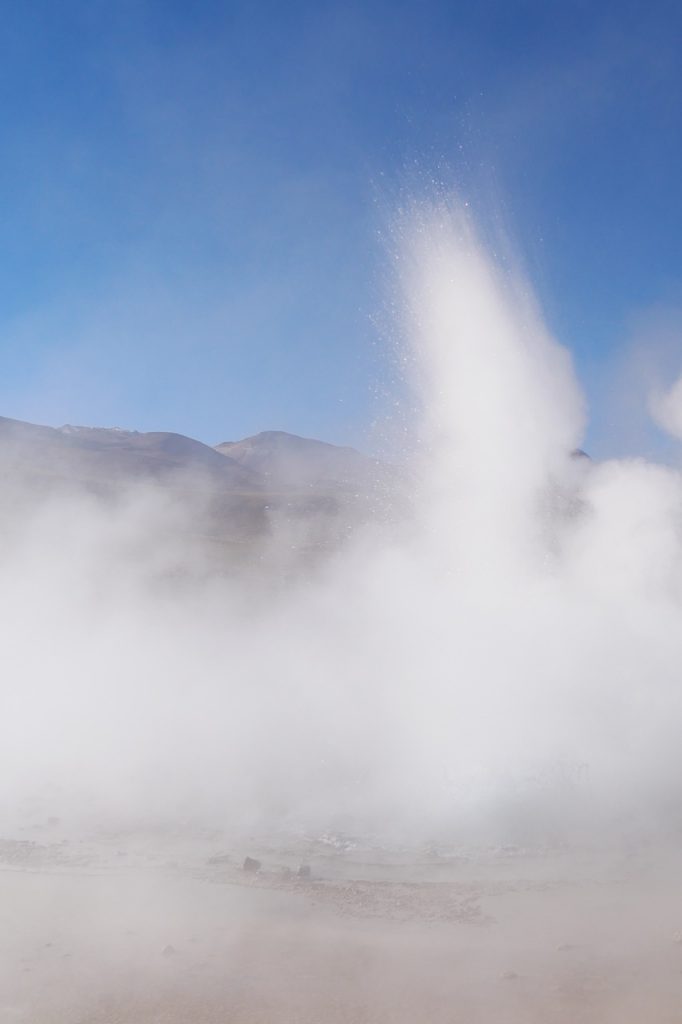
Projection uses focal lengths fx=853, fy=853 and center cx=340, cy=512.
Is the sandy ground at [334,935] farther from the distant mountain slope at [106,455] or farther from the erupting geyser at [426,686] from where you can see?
the distant mountain slope at [106,455]

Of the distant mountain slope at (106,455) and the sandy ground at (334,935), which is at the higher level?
the distant mountain slope at (106,455)

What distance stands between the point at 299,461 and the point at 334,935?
64084mm

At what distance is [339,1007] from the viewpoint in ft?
Result: 17.6

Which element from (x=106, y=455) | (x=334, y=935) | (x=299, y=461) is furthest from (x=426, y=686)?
(x=299, y=461)

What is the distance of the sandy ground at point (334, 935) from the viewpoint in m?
5.36

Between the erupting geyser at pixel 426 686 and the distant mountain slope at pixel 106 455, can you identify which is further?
the distant mountain slope at pixel 106 455

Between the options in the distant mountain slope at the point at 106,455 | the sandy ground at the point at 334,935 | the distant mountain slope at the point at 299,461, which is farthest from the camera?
the distant mountain slope at the point at 299,461

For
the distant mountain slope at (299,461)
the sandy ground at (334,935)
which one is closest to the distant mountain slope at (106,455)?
the distant mountain slope at (299,461)

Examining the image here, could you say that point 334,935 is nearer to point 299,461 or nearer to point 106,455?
point 106,455

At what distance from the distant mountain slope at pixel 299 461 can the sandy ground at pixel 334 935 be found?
2086 cm

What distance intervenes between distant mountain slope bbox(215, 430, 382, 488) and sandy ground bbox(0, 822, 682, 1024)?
20.9 m

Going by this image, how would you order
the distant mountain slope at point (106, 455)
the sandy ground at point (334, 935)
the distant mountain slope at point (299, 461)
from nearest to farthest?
the sandy ground at point (334, 935)
the distant mountain slope at point (106, 455)
the distant mountain slope at point (299, 461)

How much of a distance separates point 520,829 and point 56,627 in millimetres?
10654

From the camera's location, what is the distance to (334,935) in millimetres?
6359
